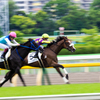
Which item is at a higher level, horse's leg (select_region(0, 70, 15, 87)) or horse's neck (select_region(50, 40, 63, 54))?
horse's neck (select_region(50, 40, 63, 54))

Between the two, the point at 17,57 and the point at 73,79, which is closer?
the point at 17,57

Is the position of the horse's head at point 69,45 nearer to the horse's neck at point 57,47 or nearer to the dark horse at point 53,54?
the dark horse at point 53,54

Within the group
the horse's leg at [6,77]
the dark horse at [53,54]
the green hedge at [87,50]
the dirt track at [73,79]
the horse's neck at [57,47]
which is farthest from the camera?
the green hedge at [87,50]

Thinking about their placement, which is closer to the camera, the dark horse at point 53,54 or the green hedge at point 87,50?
the dark horse at point 53,54

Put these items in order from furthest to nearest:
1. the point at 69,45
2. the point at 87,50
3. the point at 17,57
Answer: the point at 87,50, the point at 69,45, the point at 17,57

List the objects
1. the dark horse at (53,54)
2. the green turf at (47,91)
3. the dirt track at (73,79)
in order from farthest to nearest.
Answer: the dirt track at (73,79) < the dark horse at (53,54) < the green turf at (47,91)

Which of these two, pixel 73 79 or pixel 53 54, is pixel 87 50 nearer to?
pixel 73 79

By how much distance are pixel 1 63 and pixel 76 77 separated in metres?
2.03

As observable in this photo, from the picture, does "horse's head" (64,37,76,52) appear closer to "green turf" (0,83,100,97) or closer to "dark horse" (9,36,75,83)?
"dark horse" (9,36,75,83)

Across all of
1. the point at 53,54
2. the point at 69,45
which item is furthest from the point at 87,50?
the point at 53,54

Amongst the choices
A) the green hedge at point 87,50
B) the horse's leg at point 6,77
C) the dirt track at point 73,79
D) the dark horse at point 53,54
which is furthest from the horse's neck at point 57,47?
the green hedge at point 87,50

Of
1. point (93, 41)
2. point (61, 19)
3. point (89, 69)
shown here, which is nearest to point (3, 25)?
point (61, 19)

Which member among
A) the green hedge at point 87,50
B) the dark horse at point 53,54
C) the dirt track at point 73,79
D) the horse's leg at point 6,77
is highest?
the dark horse at point 53,54

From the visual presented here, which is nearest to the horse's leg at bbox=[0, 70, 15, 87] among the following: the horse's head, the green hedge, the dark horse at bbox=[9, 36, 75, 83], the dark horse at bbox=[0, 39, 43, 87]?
the dark horse at bbox=[0, 39, 43, 87]
